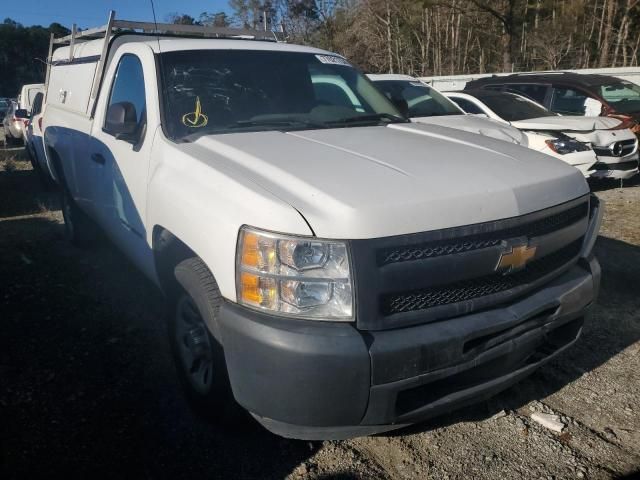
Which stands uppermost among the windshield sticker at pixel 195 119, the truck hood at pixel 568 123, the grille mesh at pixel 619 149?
the windshield sticker at pixel 195 119

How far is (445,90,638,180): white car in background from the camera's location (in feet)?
25.3

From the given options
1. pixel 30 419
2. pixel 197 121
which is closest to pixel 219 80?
pixel 197 121

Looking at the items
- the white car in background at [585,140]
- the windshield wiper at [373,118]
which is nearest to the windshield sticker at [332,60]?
the windshield wiper at [373,118]

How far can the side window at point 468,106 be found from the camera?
9055 mm

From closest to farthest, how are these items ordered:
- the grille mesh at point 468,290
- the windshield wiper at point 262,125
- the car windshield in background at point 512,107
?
the grille mesh at point 468,290, the windshield wiper at point 262,125, the car windshield in background at point 512,107

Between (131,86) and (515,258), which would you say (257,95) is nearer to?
(131,86)

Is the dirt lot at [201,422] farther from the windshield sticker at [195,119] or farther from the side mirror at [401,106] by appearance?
the side mirror at [401,106]

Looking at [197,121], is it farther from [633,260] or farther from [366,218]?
[633,260]

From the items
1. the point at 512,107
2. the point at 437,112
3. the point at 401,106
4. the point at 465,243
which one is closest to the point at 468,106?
the point at 512,107

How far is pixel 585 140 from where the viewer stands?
812 centimetres

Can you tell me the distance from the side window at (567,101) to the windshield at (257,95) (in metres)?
7.07

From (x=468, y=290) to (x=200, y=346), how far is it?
1.33 metres

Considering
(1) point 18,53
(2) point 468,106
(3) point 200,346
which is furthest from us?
(1) point 18,53

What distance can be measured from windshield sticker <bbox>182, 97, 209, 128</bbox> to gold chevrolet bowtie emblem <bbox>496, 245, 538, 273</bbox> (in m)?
1.86
